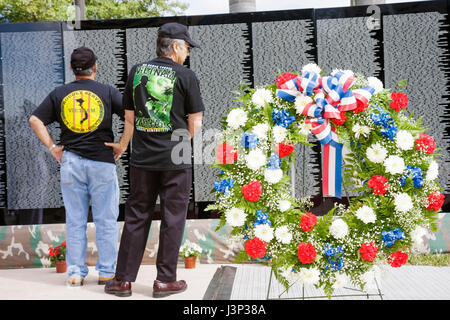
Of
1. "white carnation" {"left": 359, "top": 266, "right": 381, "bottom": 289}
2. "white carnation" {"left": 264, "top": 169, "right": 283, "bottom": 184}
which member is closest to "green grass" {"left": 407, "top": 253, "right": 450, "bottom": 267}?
"white carnation" {"left": 359, "top": 266, "right": 381, "bottom": 289}

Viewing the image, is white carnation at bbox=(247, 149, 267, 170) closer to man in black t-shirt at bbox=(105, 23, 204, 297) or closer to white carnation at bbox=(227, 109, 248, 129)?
white carnation at bbox=(227, 109, 248, 129)

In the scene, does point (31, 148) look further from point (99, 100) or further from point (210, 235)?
point (210, 235)

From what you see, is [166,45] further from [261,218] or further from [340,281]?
[340,281]

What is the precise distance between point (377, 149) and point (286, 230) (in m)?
0.76

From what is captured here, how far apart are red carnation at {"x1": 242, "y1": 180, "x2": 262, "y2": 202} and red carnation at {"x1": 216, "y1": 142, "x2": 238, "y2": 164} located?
0.23m

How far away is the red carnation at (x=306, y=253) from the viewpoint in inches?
104

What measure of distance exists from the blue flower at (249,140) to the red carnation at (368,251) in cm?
89

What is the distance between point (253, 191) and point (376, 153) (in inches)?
32.0

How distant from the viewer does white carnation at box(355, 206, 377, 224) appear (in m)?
2.71

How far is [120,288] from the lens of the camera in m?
3.22

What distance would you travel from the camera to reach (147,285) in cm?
362

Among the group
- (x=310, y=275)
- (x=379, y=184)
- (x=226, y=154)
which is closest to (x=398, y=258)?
(x=379, y=184)

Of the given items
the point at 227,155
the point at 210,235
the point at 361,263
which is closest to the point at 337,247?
the point at 361,263

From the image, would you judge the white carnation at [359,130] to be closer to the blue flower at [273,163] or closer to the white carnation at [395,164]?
the white carnation at [395,164]
